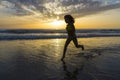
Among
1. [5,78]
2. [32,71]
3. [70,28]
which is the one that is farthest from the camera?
[70,28]

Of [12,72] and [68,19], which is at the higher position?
[68,19]

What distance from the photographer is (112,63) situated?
8.91 metres

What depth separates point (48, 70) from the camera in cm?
775

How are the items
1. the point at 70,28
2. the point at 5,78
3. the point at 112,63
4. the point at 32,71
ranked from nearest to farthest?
the point at 5,78
the point at 32,71
the point at 112,63
the point at 70,28

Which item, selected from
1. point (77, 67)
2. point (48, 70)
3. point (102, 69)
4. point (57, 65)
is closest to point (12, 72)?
point (48, 70)

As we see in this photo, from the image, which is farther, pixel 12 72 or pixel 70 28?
pixel 70 28

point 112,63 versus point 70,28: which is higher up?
point 70,28

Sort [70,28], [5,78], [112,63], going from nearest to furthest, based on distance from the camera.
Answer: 1. [5,78]
2. [112,63]
3. [70,28]

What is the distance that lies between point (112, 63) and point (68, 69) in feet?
7.15

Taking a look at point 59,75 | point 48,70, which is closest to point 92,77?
point 59,75

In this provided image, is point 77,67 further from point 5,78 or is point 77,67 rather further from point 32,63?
point 5,78

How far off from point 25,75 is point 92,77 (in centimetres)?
225

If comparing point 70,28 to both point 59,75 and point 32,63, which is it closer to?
point 32,63

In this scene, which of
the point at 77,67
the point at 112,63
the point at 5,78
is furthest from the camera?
the point at 112,63
